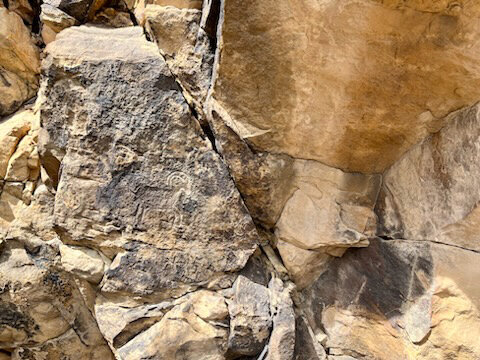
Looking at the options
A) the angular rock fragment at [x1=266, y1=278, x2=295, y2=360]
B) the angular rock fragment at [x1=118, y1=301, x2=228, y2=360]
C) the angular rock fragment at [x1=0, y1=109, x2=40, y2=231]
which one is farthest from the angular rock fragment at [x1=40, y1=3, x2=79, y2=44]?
the angular rock fragment at [x1=266, y1=278, x2=295, y2=360]

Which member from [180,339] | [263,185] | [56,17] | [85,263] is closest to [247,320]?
[180,339]

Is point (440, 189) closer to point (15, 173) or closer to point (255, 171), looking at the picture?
point (255, 171)

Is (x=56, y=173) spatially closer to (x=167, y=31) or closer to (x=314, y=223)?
(x=167, y=31)

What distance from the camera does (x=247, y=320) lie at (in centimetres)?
261

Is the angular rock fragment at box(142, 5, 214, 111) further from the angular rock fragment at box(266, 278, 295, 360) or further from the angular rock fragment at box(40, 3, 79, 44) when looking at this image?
the angular rock fragment at box(266, 278, 295, 360)

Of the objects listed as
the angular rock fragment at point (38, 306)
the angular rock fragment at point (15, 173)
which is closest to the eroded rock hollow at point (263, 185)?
the angular rock fragment at point (38, 306)

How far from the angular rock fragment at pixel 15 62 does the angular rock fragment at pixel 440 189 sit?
327 centimetres

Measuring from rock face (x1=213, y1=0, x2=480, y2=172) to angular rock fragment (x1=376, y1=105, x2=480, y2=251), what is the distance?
0.10 metres

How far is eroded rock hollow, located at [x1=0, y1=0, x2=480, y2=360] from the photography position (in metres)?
2.36

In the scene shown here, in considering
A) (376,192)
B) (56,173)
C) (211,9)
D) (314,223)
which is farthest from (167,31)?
(376,192)

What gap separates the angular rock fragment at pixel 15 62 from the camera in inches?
136

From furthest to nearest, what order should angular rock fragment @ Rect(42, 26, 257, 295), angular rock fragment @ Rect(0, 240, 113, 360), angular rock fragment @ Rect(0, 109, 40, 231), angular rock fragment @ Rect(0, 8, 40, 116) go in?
angular rock fragment @ Rect(0, 8, 40, 116) → angular rock fragment @ Rect(0, 109, 40, 231) → angular rock fragment @ Rect(0, 240, 113, 360) → angular rock fragment @ Rect(42, 26, 257, 295)

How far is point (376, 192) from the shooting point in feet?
9.24

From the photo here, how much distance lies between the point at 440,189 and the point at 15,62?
3.69 metres
